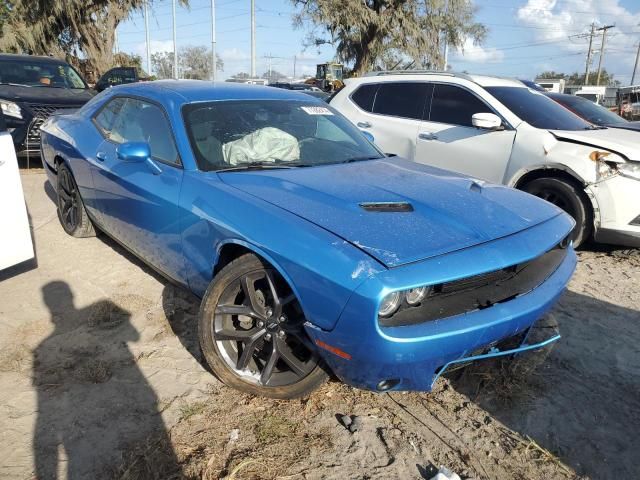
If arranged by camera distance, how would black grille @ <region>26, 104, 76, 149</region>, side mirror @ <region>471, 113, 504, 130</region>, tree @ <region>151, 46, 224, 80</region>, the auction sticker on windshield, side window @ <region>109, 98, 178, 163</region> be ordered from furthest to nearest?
tree @ <region>151, 46, 224, 80</region> < black grille @ <region>26, 104, 76, 149</region> < side mirror @ <region>471, 113, 504, 130</region> < the auction sticker on windshield < side window @ <region>109, 98, 178, 163</region>

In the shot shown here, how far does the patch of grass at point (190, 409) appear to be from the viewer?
2449 millimetres

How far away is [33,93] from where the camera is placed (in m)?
8.01

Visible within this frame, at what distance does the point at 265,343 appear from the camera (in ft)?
8.46

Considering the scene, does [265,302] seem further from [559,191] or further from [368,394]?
[559,191]

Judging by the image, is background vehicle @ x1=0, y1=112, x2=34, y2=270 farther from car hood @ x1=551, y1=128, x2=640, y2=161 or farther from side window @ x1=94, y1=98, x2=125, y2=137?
car hood @ x1=551, y1=128, x2=640, y2=161

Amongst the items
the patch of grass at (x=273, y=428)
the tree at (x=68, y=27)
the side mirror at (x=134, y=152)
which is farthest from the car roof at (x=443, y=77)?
the tree at (x=68, y=27)

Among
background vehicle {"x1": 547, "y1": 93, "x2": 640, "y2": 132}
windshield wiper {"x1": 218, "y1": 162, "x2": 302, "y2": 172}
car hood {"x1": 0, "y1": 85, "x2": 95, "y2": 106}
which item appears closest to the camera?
windshield wiper {"x1": 218, "y1": 162, "x2": 302, "y2": 172}

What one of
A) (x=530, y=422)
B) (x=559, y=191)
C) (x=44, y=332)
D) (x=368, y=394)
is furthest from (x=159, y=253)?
(x=559, y=191)

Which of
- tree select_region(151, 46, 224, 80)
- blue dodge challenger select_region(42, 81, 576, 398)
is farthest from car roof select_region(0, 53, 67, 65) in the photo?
tree select_region(151, 46, 224, 80)

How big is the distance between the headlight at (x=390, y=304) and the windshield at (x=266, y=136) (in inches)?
53.2

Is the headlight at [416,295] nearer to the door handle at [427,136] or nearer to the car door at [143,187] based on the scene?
the car door at [143,187]

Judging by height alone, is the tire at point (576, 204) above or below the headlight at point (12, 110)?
below

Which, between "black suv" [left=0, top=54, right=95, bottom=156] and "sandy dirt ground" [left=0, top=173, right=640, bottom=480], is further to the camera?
"black suv" [left=0, top=54, right=95, bottom=156]

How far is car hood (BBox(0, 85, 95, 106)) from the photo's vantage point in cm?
765
